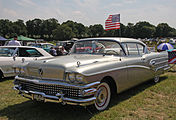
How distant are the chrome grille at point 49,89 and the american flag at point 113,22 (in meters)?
8.72

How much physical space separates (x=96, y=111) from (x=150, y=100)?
5.36ft

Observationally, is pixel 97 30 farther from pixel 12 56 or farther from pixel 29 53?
pixel 12 56

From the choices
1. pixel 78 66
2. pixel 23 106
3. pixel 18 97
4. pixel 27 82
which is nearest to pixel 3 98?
pixel 18 97

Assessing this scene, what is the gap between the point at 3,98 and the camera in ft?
15.0

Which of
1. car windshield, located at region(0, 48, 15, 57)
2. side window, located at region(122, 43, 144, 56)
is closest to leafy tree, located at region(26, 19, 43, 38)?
car windshield, located at region(0, 48, 15, 57)

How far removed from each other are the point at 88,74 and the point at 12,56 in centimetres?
453

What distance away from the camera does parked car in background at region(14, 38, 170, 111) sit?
3031 millimetres

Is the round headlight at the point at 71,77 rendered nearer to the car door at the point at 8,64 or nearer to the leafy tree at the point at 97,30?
the car door at the point at 8,64

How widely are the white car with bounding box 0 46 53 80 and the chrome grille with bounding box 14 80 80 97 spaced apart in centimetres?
284

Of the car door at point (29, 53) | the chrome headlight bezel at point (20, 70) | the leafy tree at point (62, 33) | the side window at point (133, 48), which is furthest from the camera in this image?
the leafy tree at point (62, 33)

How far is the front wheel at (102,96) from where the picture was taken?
136 inches

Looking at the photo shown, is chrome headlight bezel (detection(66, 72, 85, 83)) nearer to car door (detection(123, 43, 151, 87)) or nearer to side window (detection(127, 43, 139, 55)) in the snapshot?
car door (detection(123, 43, 151, 87))

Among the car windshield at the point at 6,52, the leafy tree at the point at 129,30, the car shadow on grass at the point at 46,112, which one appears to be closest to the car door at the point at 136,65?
the car shadow on grass at the point at 46,112

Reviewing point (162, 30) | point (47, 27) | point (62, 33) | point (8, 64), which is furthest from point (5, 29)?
point (162, 30)
